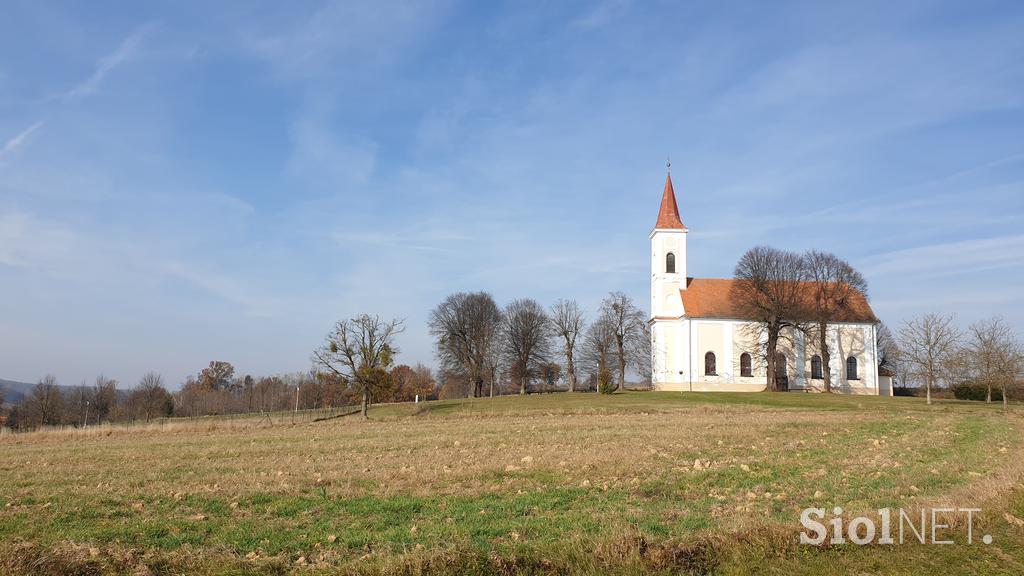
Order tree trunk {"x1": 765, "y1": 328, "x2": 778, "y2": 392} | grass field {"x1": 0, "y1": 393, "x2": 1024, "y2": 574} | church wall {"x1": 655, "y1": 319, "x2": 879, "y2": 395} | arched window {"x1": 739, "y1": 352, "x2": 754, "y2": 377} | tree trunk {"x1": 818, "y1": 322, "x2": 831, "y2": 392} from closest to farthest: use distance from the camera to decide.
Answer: grass field {"x1": 0, "y1": 393, "x2": 1024, "y2": 574} < tree trunk {"x1": 765, "y1": 328, "x2": 778, "y2": 392} < tree trunk {"x1": 818, "y1": 322, "x2": 831, "y2": 392} < church wall {"x1": 655, "y1": 319, "x2": 879, "y2": 395} < arched window {"x1": 739, "y1": 352, "x2": 754, "y2": 377}

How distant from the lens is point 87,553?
7.72 metres

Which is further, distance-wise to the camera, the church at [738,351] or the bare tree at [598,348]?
the bare tree at [598,348]

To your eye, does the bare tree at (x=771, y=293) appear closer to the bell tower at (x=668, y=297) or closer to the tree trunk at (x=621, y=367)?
the bell tower at (x=668, y=297)

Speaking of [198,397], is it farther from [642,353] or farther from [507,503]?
[507,503]

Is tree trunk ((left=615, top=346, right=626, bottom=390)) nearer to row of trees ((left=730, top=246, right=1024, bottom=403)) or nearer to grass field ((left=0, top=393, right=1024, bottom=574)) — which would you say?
row of trees ((left=730, top=246, right=1024, bottom=403))

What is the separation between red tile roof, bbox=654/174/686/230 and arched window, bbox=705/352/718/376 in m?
15.2

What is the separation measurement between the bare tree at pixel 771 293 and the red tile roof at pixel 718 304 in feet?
8.04

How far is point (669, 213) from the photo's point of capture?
78.9 m

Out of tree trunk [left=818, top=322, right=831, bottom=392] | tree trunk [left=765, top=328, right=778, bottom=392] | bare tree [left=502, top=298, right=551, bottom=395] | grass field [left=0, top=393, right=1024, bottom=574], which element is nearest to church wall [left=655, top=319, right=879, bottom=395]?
tree trunk [left=818, top=322, right=831, bottom=392]

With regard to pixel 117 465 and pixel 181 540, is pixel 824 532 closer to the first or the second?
pixel 181 540

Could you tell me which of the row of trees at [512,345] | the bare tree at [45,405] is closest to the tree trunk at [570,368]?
the row of trees at [512,345]

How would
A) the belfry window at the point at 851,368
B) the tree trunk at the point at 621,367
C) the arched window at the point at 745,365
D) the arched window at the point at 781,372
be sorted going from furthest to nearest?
the tree trunk at the point at 621,367 < the belfry window at the point at 851,368 < the arched window at the point at 745,365 < the arched window at the point at 781,372

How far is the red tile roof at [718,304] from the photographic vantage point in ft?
243

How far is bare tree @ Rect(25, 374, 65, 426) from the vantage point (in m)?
72.1
